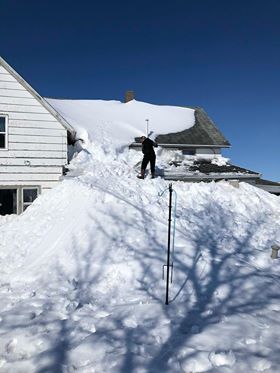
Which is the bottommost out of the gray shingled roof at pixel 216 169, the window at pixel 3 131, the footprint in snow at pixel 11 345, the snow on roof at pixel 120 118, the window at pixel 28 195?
the footprint in snow at pixel 11 345

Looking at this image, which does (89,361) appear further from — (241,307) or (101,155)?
(101,155)

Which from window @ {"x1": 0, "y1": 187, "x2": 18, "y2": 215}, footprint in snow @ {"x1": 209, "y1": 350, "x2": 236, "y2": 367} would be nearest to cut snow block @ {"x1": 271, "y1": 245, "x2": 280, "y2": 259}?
footprint in snow @ {"x1": 209, "y1": 350, "x2": 236, "y2": 367}

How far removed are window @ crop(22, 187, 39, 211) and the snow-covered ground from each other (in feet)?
3.99

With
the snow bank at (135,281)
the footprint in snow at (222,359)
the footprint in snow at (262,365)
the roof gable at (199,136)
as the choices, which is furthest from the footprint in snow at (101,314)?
the roof gable at (199,136)

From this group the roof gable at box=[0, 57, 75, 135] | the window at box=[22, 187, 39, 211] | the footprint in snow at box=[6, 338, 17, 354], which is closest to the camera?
the footprint in snow at box=[6, 338, 17, 354]

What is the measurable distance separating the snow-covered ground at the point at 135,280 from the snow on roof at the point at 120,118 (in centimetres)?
398

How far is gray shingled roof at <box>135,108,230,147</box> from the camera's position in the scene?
20844mm

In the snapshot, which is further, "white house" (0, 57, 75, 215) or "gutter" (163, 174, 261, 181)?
"gutter" (163, 174, 261, 181)

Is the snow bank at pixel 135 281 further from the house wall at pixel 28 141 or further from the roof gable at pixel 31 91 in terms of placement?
the roof gable at pixel 31 91

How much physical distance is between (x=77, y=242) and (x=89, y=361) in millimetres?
5276

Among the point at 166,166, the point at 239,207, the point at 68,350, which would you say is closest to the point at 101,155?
the point at 166,166

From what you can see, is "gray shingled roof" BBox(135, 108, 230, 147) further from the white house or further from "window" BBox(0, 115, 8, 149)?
"window" BBox(0, 115, 8, 149)

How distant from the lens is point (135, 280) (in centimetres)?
857

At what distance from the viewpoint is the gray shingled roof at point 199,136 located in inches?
821
